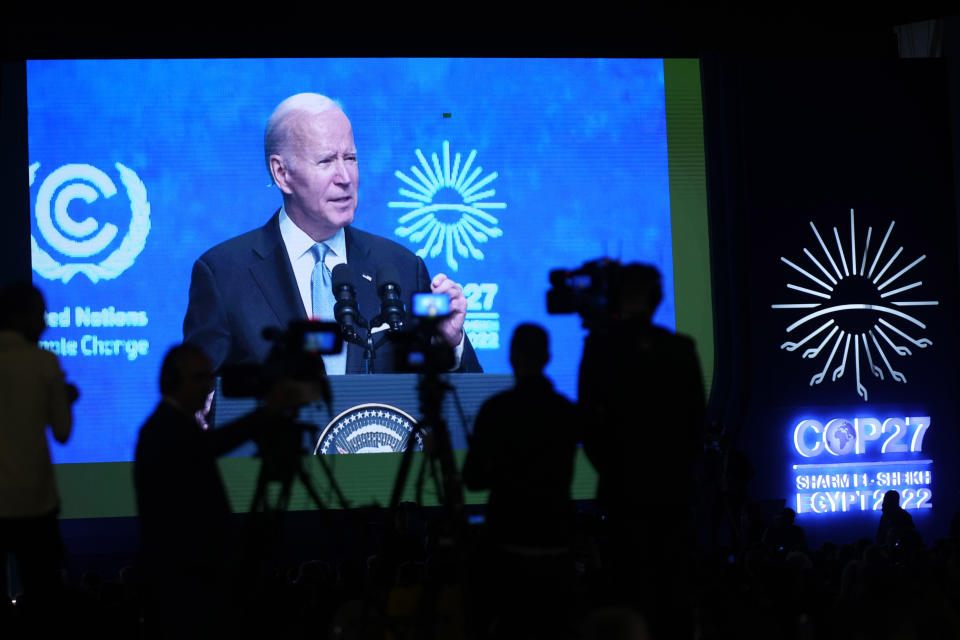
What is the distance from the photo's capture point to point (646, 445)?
2793 mm

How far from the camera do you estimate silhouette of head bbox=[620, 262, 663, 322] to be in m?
2.87

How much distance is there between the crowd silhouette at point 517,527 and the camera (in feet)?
8.87

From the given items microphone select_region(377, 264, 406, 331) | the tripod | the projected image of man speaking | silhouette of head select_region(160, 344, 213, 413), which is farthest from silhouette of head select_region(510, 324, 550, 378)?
the projected image of man speaking

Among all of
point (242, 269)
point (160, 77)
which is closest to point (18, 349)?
point (242, 269)

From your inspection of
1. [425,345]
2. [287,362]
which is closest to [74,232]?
[425,345]

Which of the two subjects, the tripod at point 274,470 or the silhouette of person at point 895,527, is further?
the silhouette of person at point 895,527

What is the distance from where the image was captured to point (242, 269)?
7.66 m

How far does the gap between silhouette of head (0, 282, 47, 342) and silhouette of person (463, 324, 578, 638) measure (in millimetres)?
1543

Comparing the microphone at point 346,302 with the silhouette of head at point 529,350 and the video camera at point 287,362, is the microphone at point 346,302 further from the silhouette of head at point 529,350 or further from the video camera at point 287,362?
the silhouette of head at point 529,350

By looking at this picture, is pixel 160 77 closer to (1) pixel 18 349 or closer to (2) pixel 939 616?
(1) pixel 18 349

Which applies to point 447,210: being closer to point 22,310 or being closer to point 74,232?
Answer: point 74,232

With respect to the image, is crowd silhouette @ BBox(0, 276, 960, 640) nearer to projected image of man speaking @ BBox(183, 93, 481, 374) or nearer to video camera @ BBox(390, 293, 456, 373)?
video camera @ BBox(390, 293, 456, 373)

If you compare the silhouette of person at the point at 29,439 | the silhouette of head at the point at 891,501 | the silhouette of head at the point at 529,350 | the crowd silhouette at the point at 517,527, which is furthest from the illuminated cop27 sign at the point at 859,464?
the silhouette of person at the point at 29,439

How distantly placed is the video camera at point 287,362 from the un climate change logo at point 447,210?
4634mm
